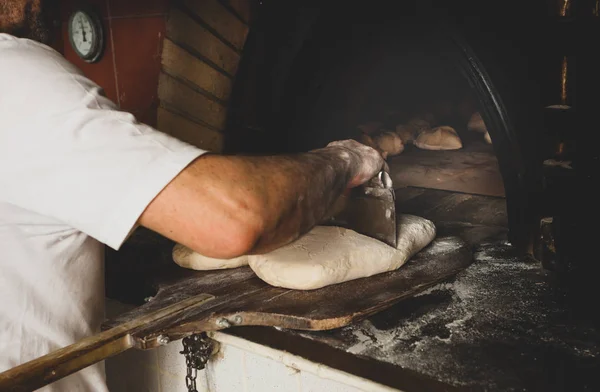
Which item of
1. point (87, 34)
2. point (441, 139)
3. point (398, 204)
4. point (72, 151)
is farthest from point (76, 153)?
point (441, 139)

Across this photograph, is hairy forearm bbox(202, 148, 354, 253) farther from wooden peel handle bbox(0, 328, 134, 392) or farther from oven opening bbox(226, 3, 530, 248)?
oven opening bbox(226, 3, 530, 248)

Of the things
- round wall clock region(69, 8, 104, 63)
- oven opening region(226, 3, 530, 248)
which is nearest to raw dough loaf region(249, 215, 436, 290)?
oven opening region(226, 3, 530, 248)

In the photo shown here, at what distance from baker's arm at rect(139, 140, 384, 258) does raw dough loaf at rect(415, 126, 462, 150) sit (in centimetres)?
170

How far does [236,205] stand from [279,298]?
0.44m

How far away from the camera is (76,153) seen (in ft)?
3.25

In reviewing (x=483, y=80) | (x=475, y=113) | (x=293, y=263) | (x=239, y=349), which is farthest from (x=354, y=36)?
(x=239, y=349)

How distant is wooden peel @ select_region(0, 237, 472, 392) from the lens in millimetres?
1105

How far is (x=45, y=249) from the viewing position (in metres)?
1.23

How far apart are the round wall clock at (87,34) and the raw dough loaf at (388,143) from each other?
1391 millimetres

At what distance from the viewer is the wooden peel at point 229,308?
111 centimetres

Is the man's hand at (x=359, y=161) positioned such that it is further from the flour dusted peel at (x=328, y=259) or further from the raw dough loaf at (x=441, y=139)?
the raw dough loaf at (x=441, y=139)

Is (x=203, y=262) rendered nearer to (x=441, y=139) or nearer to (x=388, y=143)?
(x=388, y=143)

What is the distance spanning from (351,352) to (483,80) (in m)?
0.94

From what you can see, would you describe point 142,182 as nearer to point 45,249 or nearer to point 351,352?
point 45,249
